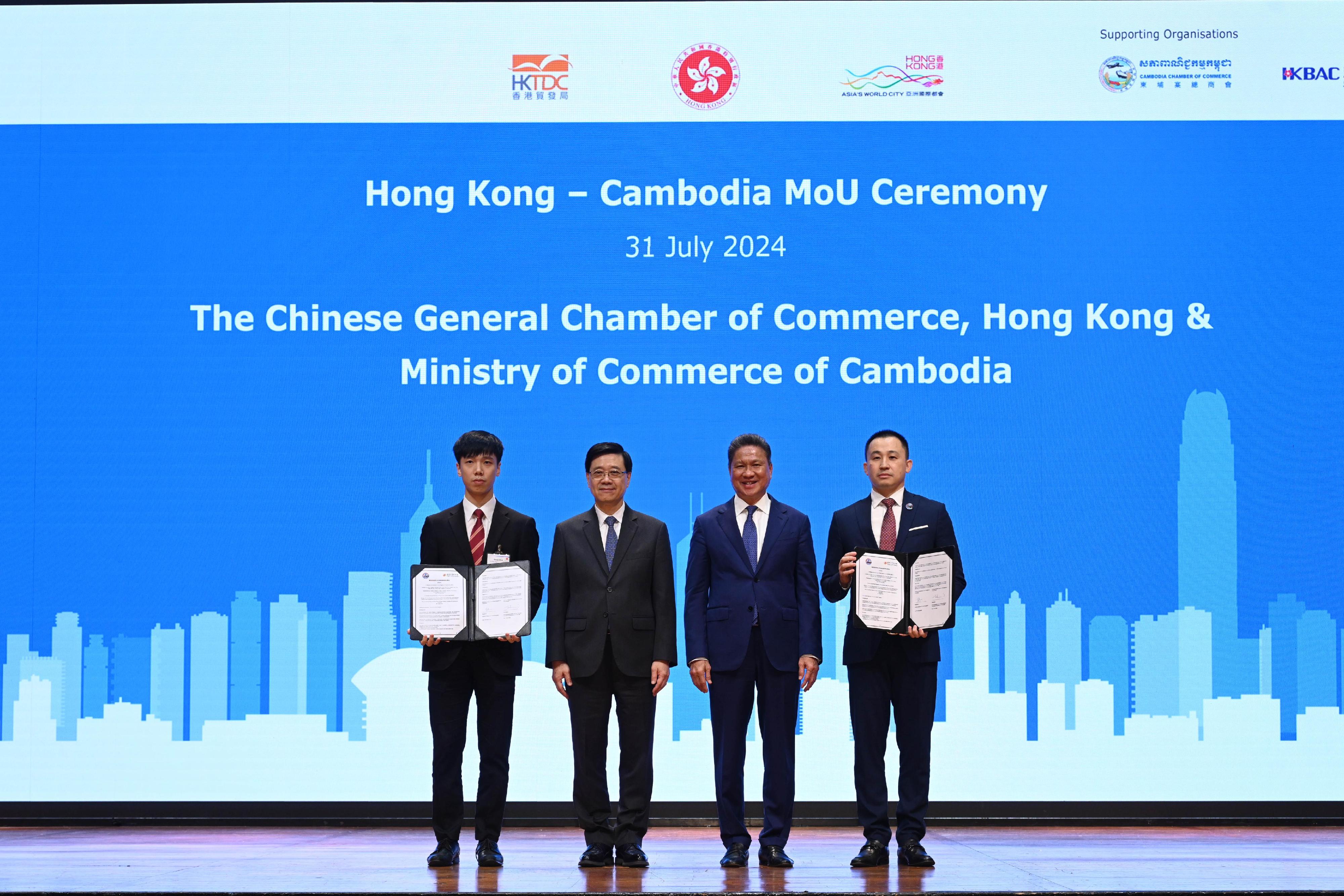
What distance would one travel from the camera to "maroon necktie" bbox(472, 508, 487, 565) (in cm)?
412

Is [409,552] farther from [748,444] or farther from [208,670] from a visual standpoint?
[748,444]

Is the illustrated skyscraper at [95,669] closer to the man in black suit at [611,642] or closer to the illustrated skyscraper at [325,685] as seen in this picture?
the illustrated skyscraper at [325,685]

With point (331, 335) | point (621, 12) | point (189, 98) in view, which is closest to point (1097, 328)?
point (621, 12)

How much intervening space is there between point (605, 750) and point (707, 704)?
1202 mm

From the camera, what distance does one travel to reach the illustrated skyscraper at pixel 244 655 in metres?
5.14

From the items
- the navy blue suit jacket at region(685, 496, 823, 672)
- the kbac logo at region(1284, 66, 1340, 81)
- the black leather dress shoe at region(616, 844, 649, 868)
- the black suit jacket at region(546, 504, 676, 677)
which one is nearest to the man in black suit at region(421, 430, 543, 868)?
Answer: the black suit jacket at region(546, 504, 676, 677)

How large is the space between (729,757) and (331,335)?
8.40 ft

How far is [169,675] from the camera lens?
5152 mm

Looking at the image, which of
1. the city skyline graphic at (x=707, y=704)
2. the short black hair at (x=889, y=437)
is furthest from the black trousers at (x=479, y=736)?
the short black hair at (x=889, y=437)

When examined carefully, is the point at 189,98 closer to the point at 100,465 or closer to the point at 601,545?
the point at 100,465

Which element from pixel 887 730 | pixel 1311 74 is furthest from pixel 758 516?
pixel 1311 74

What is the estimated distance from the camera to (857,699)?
13.5 feet

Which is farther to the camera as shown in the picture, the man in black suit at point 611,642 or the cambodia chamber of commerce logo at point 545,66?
the cambodia chamber of commerce logo at point 545,66

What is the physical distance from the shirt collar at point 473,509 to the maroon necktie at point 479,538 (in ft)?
0.03
